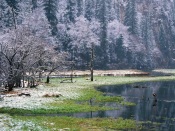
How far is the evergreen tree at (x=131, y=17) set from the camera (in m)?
158

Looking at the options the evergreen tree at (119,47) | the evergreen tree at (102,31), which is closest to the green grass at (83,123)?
the evergreen tree at (102,31)

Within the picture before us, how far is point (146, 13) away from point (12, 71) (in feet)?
454

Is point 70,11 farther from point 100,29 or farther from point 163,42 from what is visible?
point 163,42

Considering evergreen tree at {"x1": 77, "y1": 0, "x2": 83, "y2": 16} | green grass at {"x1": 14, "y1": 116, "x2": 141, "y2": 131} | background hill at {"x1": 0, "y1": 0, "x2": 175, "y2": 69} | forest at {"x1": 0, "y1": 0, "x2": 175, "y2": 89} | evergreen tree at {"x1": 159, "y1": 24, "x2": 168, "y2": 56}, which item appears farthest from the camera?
evergreen tree at {"x1": 159, "y1": 24, "x2": 168, "y2": 56}

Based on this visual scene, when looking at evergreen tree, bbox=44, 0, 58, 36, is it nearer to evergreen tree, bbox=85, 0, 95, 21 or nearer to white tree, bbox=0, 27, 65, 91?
evergreen tree, bbox=85, 0, 95, 21

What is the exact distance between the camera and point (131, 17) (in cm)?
15800

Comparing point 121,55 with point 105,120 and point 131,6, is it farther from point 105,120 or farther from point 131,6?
point 105,120

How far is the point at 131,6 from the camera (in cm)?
15938

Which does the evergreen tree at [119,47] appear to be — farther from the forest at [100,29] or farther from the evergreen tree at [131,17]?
the evergreen tree at [131,17]

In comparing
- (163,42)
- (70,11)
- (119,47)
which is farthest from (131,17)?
(70,11)

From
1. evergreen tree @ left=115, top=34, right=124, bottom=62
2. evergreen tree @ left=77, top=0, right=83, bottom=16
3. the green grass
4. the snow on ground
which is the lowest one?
the green grass

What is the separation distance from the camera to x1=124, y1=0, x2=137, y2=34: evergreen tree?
158 metres

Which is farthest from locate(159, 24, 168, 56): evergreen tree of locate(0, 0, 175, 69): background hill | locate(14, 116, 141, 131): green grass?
locate(14, 116, 141, 131): green grass

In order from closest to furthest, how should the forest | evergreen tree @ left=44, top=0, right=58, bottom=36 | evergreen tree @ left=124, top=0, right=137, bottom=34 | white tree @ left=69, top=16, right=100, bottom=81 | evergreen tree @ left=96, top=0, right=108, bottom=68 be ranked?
the forest, white tree @ left=69, top=16, right=100, bottom=81, evergreen tree @ left=44, top=0, right=58, bottom=36, evergreen tree @ left=96, top=0, right=108, bottom=68, evergreen tree @ left=124, top=0, right=137, bottom=34
